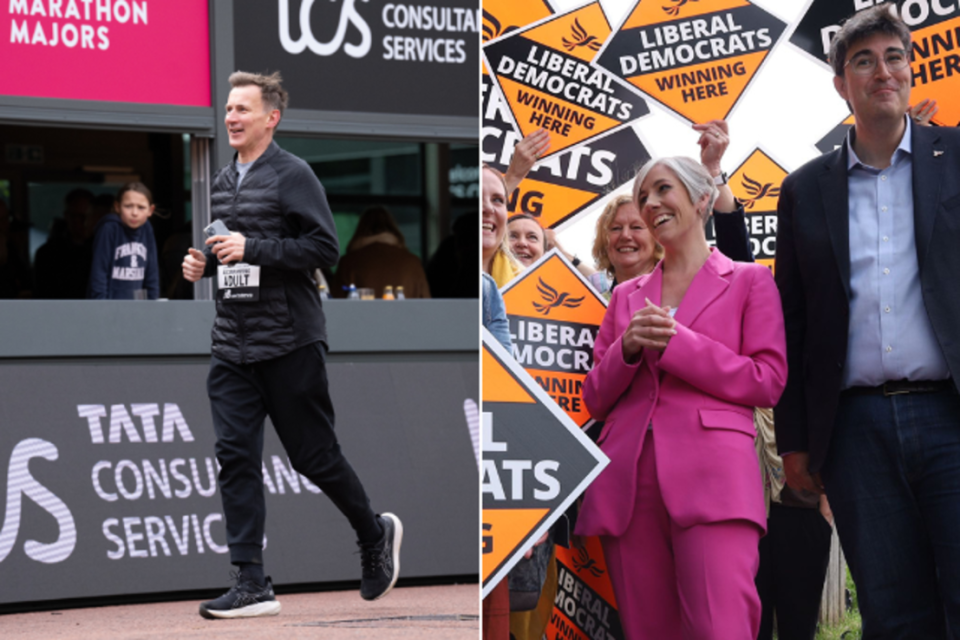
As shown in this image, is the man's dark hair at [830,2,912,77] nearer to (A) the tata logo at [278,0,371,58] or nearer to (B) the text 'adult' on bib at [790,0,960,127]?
(B) the text 'adult' on bib at [790,0,960,127]

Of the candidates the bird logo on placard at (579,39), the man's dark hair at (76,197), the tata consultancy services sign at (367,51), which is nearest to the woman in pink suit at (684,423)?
the bird logo on placard at (579,39)

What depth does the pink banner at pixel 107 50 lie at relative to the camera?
724cm

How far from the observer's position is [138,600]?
6672 mm

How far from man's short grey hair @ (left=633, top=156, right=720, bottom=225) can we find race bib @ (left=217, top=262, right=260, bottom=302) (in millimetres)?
2256

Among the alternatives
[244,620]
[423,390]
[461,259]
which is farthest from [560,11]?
[461,259]

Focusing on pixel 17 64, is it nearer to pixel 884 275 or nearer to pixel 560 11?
pixel 560 11

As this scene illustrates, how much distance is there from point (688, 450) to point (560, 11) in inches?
51.8

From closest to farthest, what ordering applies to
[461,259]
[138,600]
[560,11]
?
[560,11], [138,600], [461,259]

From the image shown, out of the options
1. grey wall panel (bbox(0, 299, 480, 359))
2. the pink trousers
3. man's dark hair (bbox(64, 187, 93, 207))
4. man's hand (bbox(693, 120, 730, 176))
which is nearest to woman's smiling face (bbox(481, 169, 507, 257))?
man's hand (bbox(693, 120, 730, 176))

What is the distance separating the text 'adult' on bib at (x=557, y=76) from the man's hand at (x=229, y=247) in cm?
192

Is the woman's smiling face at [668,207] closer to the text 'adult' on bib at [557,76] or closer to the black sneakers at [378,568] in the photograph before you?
the text 'adult' on bib at [557,76]

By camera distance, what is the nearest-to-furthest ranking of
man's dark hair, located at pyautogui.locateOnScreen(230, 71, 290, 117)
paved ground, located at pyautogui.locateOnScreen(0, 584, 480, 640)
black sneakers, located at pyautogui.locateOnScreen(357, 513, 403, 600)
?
1. paved ground, located at pyautogui.locateOnScreen(0, 584, 480, 640)
2. black sneakers, located at pyautogui.locateOnScreen(357, 513, 403, 600)
3. man's dark hair, located at pyautogui.locateOnScreen(230, 71, 290, 117)

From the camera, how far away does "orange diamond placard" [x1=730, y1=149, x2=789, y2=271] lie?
155 inches

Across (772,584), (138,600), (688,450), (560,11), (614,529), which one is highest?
(560,11)
